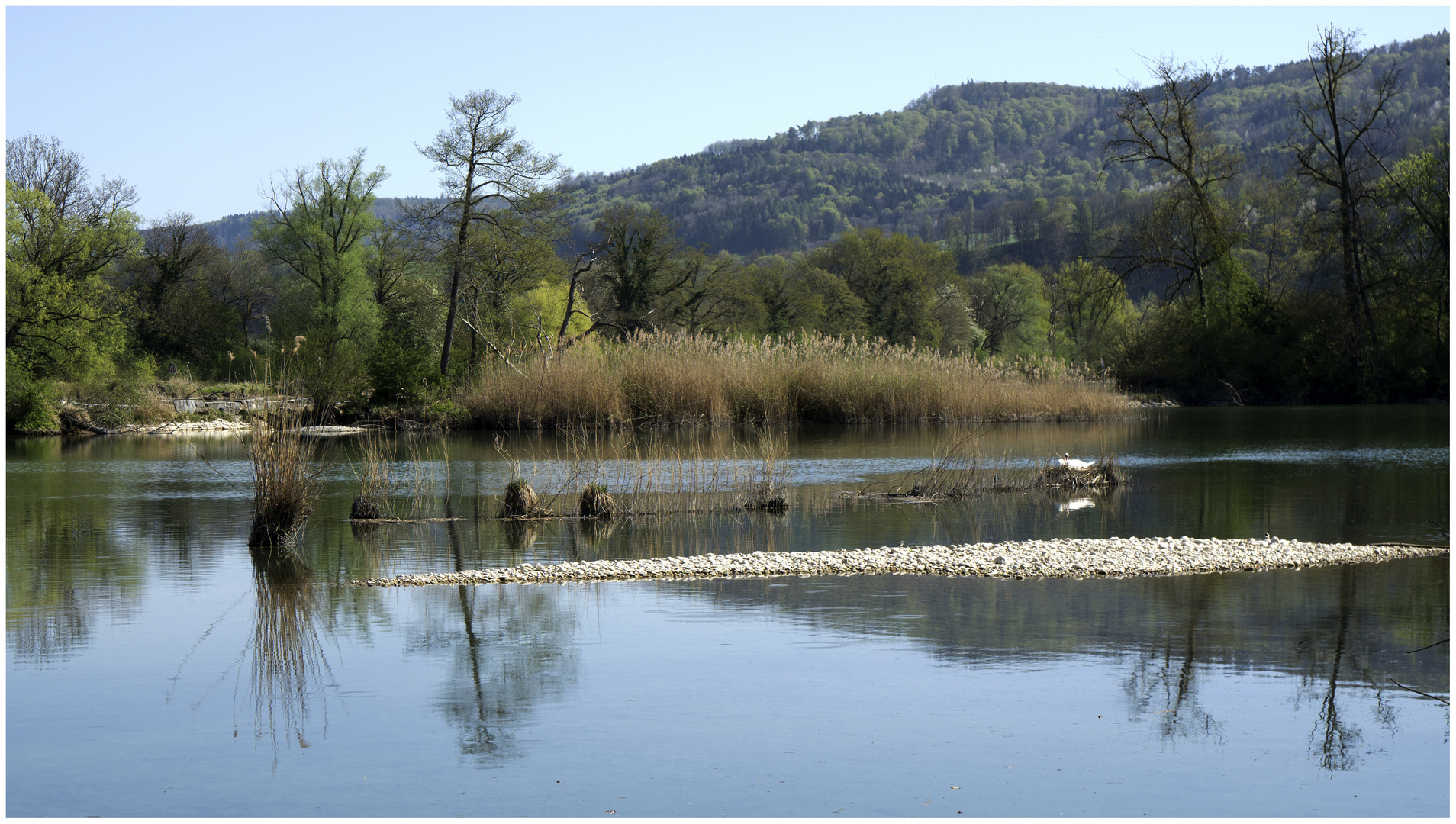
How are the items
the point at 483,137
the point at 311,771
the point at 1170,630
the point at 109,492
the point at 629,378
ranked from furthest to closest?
the point at 483,137
the point at 629,378
the point at 109,492
the point at 1170,630
the point at 311,771

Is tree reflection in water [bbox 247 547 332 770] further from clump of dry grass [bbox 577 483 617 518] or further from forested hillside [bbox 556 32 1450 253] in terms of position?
forested hillside [bbox 556 32 1450 253]

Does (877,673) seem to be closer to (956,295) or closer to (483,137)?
(483,137)

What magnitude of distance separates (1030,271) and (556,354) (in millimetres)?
53145

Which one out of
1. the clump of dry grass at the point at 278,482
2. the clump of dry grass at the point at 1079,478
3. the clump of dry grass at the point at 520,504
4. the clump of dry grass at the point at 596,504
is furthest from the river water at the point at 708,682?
the clump of dry grass at the point at 1079,478

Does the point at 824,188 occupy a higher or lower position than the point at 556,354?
higher

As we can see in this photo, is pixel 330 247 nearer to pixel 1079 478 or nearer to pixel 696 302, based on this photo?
pixel 696 302

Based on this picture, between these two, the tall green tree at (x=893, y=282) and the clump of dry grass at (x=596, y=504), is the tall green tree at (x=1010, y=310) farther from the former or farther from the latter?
the clump of dry grass at (x=596, y=504)

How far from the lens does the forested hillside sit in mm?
118562

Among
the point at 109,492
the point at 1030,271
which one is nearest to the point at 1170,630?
the point at 109,492

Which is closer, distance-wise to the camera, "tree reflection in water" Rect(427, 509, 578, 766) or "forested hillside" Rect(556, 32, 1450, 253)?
"tree reflection in water" Rect(427, 509, 578, 766)

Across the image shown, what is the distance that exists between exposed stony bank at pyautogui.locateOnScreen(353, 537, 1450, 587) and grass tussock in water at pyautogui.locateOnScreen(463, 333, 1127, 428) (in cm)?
1795

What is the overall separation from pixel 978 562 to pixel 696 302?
141 feet

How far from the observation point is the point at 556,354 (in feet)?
99.1

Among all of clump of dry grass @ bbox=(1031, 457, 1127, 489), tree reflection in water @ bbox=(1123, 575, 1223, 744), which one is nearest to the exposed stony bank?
tree reflection in water @ bbox=(1123, 575, 1223, 744)
